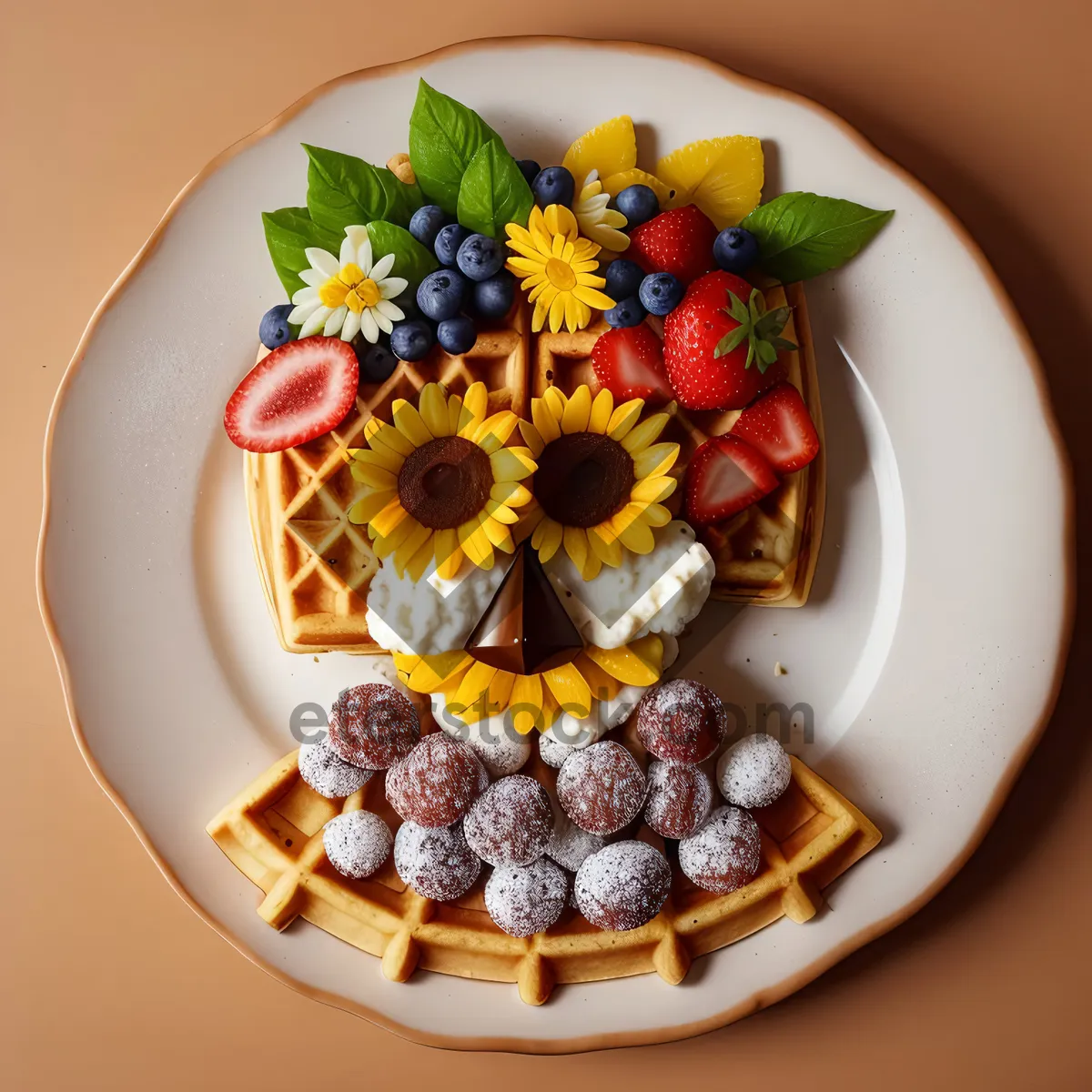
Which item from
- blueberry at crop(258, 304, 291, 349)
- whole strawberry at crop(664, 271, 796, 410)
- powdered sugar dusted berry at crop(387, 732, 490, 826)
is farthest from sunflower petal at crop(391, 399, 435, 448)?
powdered sugar dusted berry at crop(387, 732, 490, 826)

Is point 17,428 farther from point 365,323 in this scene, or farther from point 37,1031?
point 37,1031

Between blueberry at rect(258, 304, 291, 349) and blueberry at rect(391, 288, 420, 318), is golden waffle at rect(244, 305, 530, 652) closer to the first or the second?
blueberry at rect(391, 288, 420, 318)

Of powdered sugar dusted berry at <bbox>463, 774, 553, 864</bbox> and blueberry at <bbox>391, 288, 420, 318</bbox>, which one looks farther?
blueberry at <bbox>391, 288, 420, 318</bbox>

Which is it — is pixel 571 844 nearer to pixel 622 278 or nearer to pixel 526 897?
pixel 526 897

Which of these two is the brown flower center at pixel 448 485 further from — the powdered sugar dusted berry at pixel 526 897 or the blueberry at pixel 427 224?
the powdered sugar dusted berry at pixel 526 897

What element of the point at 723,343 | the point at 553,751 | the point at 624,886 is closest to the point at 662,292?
the point at 723,343

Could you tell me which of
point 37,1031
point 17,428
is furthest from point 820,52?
point 37,1031
